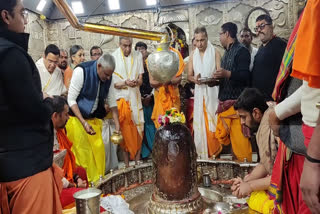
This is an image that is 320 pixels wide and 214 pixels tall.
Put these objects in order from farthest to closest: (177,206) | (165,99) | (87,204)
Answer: (165,99) < (177,206) < (87,204)

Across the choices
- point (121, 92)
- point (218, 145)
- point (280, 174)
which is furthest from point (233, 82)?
point (280, 174)

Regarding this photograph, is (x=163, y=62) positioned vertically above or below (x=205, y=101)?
above

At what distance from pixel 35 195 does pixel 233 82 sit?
3.16 meters

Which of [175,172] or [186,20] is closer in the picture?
[175,172]

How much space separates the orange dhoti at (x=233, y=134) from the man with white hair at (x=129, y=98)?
3.96 ft

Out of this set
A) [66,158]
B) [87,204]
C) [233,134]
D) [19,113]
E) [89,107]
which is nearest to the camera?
[19,113]

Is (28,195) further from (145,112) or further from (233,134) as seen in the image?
(145,112)

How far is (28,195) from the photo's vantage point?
5.09 feet

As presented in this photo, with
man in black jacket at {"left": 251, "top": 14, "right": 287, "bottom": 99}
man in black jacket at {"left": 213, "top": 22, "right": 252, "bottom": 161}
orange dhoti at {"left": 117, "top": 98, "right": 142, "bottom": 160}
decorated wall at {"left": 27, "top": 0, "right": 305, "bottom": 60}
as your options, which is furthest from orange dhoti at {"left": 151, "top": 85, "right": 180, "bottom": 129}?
decorated wall at {"left": 27, "top": 0, "right": 305, "bottom": 60}

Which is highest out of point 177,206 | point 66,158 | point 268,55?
point 268,55

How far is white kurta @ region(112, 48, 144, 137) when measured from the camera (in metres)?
4.50

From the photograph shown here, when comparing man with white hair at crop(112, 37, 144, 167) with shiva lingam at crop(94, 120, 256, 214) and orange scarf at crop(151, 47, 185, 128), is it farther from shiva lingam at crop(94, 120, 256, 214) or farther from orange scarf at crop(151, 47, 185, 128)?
shiva lingam at crop(94, 120, 256, 214)

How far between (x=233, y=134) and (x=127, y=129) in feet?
5.02

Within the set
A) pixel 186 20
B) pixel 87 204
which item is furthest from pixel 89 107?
pixel 186 20
